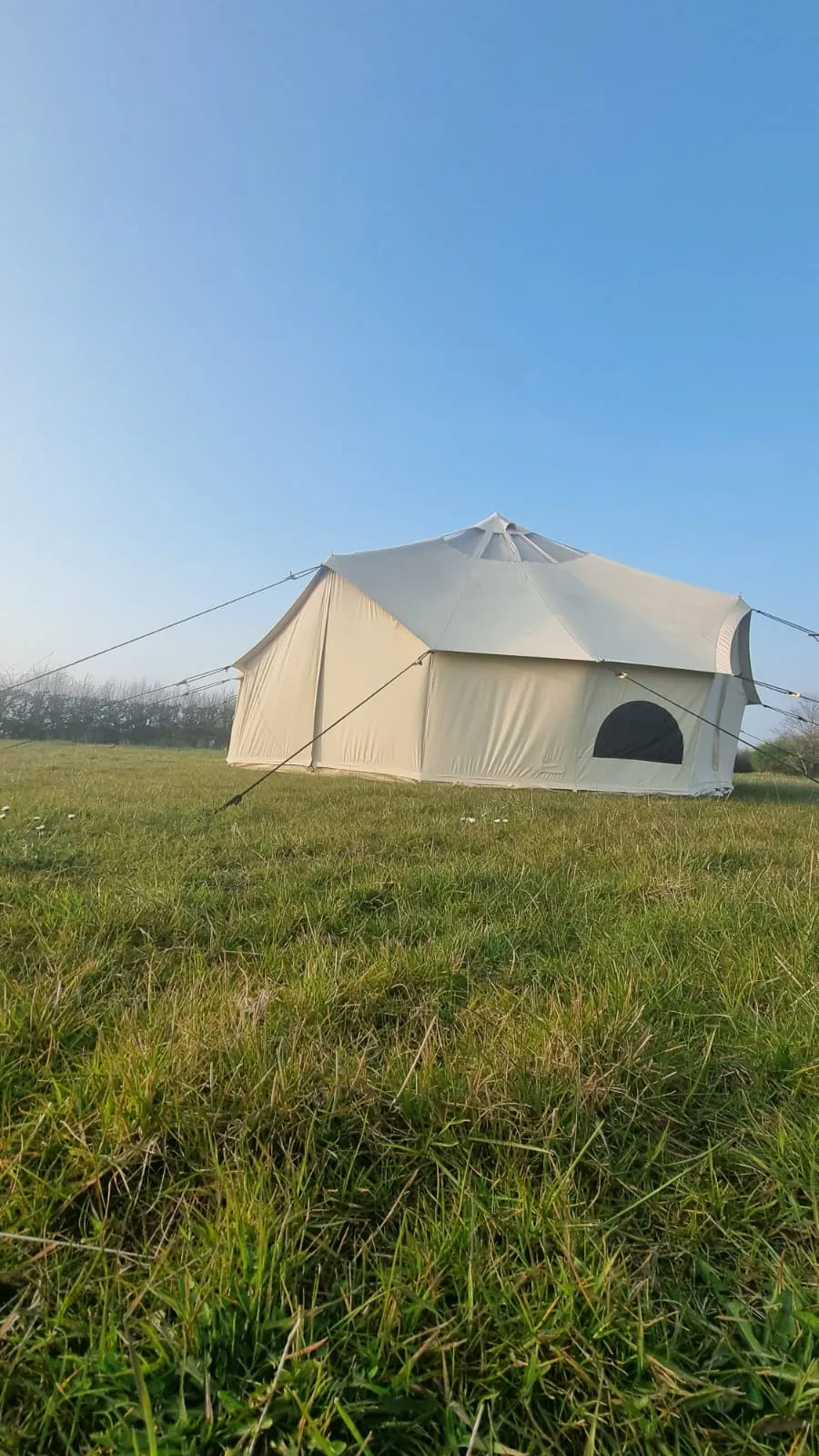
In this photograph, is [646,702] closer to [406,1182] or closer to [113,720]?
[406,1182]

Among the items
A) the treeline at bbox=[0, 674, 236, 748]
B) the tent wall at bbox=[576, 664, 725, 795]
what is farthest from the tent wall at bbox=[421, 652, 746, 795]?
the treeline at bbox=[0, 674, 236, 748]

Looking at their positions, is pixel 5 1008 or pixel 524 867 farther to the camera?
pixel 524 867

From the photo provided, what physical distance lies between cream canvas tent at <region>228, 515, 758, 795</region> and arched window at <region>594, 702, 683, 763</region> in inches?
0.6

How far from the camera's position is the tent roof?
27.7ft

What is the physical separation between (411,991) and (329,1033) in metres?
0.30

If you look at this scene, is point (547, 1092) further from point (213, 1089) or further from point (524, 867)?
point (524, 867)

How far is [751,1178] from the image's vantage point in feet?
3.34

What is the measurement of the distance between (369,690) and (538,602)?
2695mm

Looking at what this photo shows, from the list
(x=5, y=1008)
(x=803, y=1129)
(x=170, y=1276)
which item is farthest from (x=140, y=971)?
(x=803, y=1129)

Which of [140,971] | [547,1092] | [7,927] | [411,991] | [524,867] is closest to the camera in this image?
[547,1092]

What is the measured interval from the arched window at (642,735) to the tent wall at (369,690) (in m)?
2.39

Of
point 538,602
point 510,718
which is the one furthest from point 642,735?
point 538,602

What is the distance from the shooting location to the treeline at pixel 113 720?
23.8 metres

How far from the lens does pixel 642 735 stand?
8.52 m
